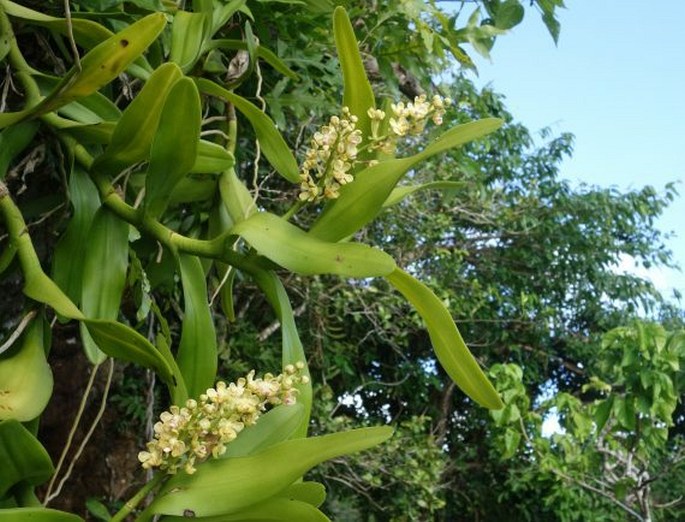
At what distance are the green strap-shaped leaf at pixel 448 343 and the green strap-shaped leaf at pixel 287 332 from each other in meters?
0.06

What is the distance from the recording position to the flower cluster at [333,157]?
47cm

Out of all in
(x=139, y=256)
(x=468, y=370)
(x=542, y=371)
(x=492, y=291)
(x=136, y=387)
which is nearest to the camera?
(x=468, y=370)

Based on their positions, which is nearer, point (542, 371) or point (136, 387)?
point (136, 387)

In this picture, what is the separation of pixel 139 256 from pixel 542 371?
5102 mm

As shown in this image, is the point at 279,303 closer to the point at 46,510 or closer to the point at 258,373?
the point at 46,510

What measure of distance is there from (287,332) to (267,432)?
6 cm

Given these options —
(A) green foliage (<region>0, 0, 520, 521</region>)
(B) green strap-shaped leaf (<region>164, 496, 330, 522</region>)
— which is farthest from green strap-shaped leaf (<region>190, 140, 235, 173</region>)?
(B) green strap-shaped leaf (<region>164, 496, 330, 522</region>)

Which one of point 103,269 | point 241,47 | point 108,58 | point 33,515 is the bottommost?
point 33,515

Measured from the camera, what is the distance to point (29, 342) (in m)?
0.47

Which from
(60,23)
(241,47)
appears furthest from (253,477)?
(241,47)

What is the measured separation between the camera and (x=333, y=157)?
471 millimetres

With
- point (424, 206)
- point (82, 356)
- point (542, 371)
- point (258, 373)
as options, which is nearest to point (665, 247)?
point (542, 371)

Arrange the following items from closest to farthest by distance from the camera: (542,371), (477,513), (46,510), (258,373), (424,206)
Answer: (46,510) → (258,373) → (424,206) → (477,513) → (542,371)

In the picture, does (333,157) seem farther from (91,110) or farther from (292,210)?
(91,110)
